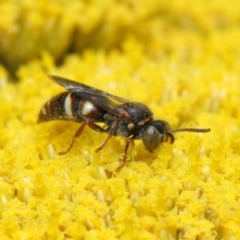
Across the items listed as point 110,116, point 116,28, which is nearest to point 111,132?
point 110,116

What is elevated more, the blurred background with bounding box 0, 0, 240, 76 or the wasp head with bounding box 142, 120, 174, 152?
the blurred background with bounding box 0, 0, 240, 76

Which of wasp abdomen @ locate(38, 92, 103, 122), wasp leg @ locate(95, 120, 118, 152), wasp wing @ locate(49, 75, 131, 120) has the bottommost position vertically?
wasp leg @ locate(95, 120, 118, 152)

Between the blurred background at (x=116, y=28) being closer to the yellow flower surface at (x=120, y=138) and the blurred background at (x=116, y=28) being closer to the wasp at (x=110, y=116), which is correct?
the yellow flower surface at (x=120, y=138)

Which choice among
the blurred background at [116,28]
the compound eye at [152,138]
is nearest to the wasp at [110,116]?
the compound eye at [152,138]

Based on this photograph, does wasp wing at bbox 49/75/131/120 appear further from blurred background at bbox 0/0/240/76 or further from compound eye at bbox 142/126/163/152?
blurred background at bbox 0/0/240/76

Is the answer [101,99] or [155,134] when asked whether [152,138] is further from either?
[101,99]

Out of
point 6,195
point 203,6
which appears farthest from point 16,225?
point 203,6

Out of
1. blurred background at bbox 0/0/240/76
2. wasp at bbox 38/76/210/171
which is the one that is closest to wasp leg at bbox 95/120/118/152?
wasp at bbox 38/76/210/171
